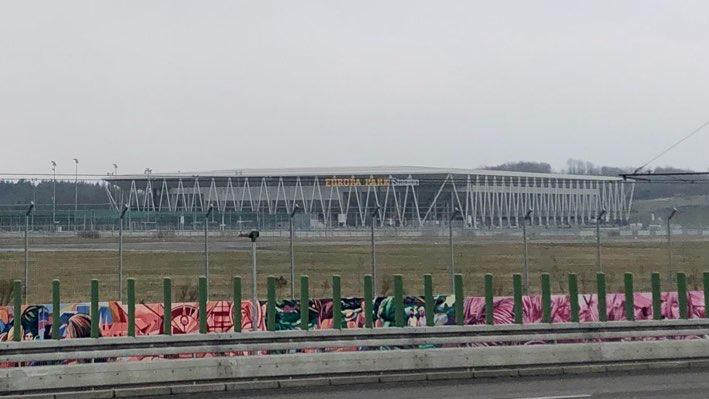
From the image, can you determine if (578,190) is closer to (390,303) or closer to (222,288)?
(222,288)

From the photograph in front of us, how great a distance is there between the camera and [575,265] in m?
28.3

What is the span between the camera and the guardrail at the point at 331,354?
508 inches

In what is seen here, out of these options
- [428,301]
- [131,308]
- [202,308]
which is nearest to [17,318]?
[131,308]

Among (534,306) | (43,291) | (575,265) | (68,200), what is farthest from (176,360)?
(575,265)

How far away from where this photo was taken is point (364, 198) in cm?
3122

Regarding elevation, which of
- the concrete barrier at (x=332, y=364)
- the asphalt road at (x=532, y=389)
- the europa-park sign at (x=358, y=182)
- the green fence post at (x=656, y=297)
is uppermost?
the europa-park sign at (x=358, y=182)

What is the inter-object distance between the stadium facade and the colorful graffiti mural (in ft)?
19.3

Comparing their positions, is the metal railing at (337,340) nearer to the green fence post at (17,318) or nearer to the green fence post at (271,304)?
the green fence post at (271,304)

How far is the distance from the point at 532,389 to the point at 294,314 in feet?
18.4

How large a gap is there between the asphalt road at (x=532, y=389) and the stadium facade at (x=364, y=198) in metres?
10.3

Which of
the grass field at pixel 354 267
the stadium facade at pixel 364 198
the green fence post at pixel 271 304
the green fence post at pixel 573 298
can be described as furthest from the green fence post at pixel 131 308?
the stadium facade at pixel 364 198

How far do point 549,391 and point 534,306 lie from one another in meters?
5.97

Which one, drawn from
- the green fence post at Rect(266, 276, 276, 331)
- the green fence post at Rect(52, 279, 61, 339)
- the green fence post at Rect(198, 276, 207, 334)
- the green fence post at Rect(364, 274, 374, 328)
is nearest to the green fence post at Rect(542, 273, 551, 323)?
the green fence post at Rect(364, 274, 374, 328)

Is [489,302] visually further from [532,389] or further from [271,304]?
[271,304]
